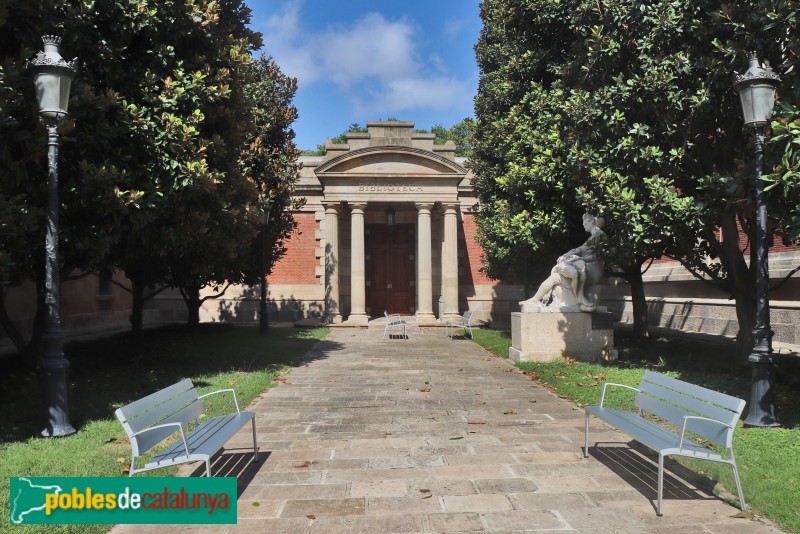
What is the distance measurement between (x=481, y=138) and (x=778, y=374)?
10.9 m

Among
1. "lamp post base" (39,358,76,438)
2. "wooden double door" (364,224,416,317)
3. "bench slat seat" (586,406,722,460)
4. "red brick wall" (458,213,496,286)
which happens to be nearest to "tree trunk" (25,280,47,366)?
"lamp post base" (39,358,76,438)

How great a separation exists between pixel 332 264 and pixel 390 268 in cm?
396

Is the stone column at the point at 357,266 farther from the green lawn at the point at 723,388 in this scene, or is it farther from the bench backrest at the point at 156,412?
the bench backrest at the point at 156,412

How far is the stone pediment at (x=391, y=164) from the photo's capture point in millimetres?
20797

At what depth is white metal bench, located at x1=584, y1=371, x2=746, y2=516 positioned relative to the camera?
3.98m

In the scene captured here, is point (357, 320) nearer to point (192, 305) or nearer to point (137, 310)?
point (192, 305)

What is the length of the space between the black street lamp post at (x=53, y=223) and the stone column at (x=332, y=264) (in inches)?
578

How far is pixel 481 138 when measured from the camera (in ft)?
56.3

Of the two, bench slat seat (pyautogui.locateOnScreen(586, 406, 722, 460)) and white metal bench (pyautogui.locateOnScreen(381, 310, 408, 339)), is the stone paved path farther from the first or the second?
white metal bench (pyautogui.locateOnScreen(381, 310, 408, 339))

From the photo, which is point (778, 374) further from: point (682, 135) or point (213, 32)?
point (213, 32)

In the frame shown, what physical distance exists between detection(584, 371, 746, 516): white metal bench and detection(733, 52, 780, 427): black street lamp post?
1699 mm

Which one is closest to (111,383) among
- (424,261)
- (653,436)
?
(653,436)

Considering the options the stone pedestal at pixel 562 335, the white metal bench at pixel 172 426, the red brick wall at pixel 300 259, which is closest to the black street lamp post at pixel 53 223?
the white metal bench at pixel 172 426

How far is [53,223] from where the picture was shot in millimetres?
6117
